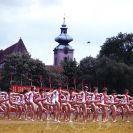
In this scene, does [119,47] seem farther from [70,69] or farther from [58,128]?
[58,128]

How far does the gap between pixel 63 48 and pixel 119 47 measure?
8381 centimetres

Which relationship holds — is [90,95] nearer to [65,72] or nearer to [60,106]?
[60,106]

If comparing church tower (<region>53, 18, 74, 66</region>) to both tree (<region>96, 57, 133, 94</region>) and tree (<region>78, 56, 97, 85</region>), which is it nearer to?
tree (<region>78, 56, 97, 85</region>)

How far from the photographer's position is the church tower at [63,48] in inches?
7576

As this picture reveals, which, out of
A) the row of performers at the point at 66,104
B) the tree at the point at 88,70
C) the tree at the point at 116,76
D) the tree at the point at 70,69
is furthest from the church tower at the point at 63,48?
the row of performers at the point at 66,104

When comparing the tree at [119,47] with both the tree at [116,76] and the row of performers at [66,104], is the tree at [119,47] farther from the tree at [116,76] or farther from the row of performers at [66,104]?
the row of performers at [66,104]

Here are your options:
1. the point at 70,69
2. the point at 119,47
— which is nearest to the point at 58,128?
the point at 119,47

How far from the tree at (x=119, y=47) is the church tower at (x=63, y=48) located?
262 ft

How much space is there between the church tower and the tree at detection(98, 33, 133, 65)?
262 feet

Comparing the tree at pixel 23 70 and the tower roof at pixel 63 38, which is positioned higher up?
the tower roof at pixel 63 38

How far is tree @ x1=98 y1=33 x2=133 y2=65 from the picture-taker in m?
109

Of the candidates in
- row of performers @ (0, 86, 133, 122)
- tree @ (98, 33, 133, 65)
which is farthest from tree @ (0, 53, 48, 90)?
row of performers @ (0, 86, 133, 122)

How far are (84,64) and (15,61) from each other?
17856mm

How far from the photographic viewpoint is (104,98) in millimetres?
36125
